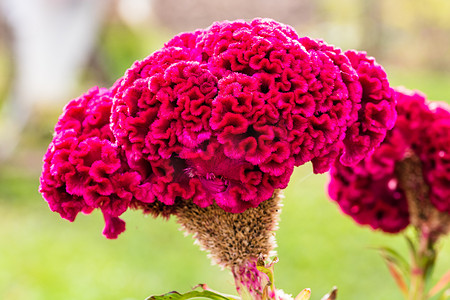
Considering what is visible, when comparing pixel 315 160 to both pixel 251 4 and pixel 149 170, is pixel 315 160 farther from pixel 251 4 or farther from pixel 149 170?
pixel 251 4

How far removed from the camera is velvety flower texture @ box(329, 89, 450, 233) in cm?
150

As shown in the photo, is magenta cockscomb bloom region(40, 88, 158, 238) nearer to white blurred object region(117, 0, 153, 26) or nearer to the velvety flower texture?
the velvety flower texture

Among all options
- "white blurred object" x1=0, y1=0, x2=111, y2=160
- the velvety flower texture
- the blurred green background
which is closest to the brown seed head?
the blurred green background

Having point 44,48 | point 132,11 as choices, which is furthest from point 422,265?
point 132,11

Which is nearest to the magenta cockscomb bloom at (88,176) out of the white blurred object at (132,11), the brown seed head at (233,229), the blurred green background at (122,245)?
the brown seed head at (233,229)

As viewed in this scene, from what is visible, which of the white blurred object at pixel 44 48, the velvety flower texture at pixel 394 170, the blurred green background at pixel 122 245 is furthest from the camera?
the white blurred object at pixel 44 48

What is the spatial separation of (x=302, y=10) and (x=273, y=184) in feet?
44.7

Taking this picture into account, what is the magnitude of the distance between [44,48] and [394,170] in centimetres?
490

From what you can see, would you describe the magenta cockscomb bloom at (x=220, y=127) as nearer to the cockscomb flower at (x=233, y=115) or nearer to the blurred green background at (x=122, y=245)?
the cockscomb flower at (x=233, y=115)

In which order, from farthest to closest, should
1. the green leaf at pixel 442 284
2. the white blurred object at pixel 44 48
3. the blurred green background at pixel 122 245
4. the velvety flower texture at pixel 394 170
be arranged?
1. the white blurred object at pixel 44 48
2. the blurred green background at pixel 122 245
3. the green leaf at pixel 442 284
4. the velvety flower texture at pixel 394 170

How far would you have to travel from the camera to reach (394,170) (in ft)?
5.32

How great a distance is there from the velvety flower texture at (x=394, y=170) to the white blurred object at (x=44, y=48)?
476 centimetres

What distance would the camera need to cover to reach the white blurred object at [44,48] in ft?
18.9

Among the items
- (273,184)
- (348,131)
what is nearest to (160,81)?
(273,184)
